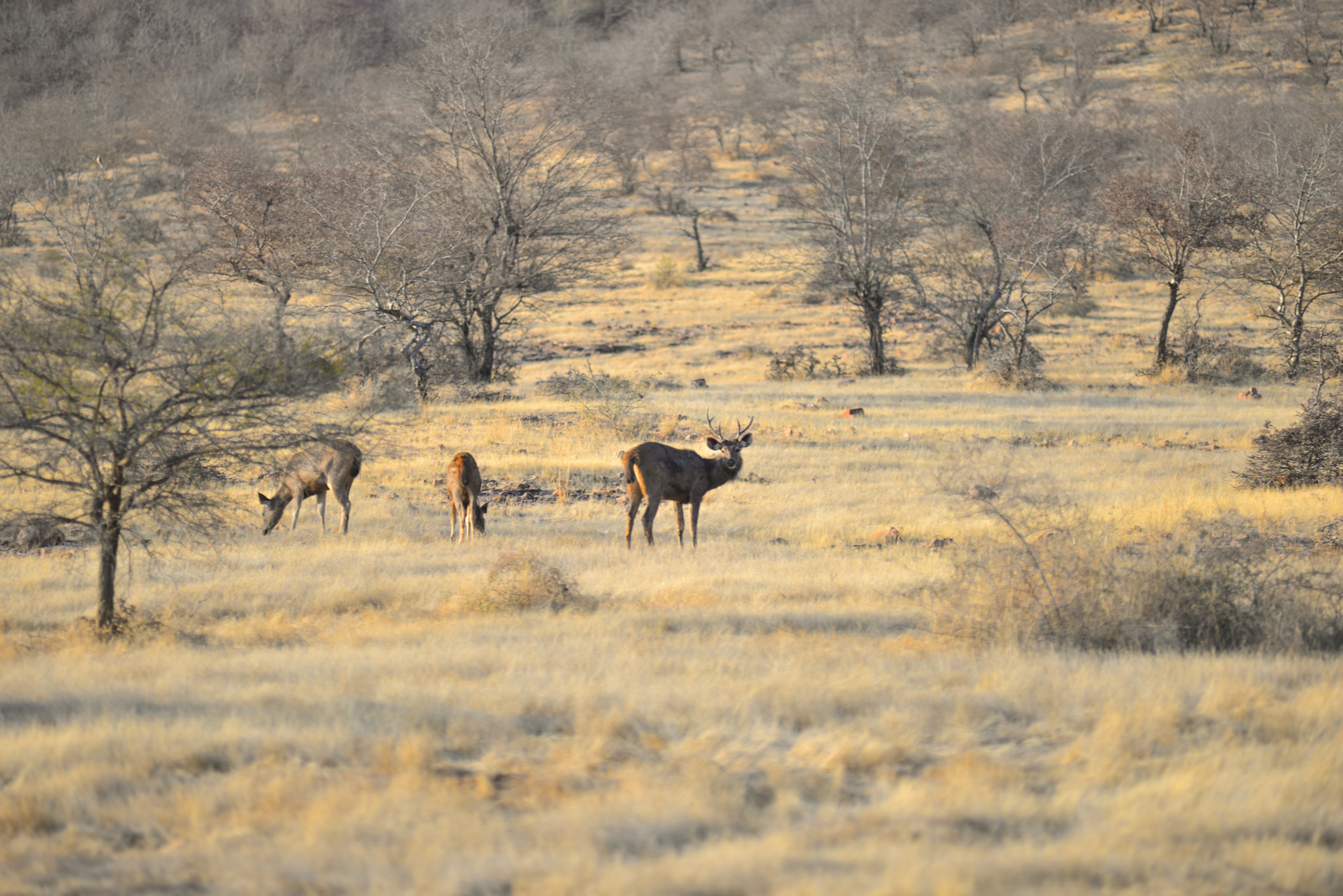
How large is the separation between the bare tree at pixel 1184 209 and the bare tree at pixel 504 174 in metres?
14.4

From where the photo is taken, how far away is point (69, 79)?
242 ft

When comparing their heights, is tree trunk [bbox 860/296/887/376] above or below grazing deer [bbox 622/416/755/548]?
above

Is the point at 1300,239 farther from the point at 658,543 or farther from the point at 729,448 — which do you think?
the point at 658,543

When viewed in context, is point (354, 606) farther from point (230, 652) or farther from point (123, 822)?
point (123, 822)

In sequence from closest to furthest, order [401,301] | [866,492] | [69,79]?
[866,492] < [401,301] < [69,79]

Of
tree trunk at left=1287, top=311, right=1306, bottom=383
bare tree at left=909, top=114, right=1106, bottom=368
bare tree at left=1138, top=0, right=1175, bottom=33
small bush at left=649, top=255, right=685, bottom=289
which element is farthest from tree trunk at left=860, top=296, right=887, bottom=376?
bare tree at left=1138, top=0, right=1175, bottom=33

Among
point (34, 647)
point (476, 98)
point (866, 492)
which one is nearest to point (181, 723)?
point (34, 647)

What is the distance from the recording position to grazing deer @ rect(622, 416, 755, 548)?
12.6 m

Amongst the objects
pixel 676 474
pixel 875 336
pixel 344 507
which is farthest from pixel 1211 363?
pixel 344 507

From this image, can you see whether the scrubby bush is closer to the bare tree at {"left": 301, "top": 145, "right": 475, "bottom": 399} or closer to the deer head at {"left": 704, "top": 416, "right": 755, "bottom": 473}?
the bare tree at {"left": 301, "top": 145, "right": 475, "bottom": 399}

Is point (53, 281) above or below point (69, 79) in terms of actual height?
below

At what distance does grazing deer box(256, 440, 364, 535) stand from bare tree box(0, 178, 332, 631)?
3587 mm

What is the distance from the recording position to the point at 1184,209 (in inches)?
1095

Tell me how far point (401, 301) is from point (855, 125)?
13.1 m
